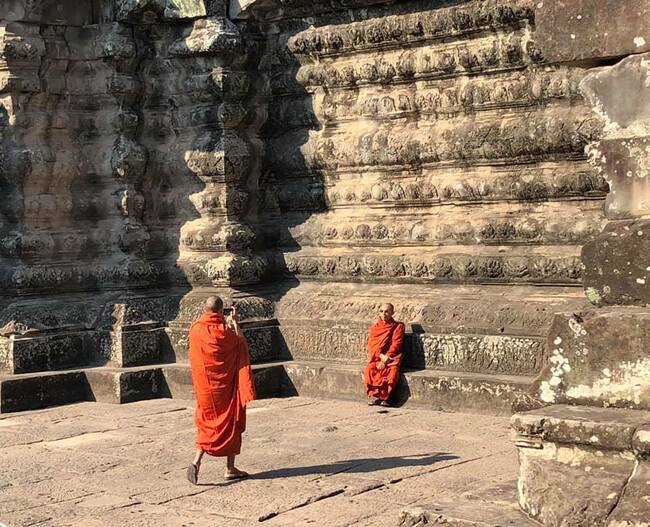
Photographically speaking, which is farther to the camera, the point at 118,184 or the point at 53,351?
the point at 118,184

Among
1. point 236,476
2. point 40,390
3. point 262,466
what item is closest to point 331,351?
point 40,390

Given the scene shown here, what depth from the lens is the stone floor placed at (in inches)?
289

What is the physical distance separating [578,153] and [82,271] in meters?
5.26

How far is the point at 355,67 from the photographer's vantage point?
1173cm

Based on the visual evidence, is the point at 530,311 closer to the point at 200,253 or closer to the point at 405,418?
the point at 405,418

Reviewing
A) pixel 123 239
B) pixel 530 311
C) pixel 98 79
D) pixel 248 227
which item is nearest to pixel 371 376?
pixel 530 311

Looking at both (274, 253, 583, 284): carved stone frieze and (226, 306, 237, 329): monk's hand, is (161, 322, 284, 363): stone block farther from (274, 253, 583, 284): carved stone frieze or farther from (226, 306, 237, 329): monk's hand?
(226, 306, 237, 329): monk's hand

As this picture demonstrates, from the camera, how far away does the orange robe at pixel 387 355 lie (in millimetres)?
10523

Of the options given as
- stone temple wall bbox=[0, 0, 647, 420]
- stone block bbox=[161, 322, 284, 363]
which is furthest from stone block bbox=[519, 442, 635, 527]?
stone block bbox=[161, 322, 284, 363]

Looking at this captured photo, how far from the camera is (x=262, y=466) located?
8.55 m

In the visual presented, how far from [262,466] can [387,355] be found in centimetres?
231

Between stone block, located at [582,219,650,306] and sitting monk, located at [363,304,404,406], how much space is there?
4.80 meters

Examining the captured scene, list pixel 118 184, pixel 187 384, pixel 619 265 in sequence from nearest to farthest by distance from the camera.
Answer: pixel 619 265
pixel 187 384
pixel 118 184

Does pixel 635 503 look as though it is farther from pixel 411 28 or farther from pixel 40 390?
pixel 40 390
